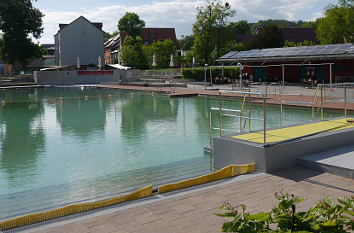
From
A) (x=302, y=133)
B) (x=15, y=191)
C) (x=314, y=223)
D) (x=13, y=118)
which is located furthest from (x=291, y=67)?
(x=314, y=223)

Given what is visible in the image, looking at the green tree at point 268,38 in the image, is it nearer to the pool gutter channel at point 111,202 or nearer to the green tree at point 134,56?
the green tree at point 134,56

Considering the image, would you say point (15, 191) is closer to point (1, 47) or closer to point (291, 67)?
point (291, 67)

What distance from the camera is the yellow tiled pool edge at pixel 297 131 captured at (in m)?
8.00

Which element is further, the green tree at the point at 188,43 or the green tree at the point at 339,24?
the green tree at the point at 188,43

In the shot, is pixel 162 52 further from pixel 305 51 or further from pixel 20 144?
pixel 20 144

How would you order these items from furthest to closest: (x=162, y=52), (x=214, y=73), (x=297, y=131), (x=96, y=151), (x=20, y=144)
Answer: (x=162, y=52)
(x=214, y=73)
(x=20, y=144)
(x=96, y=151)
(x=297, y=131)

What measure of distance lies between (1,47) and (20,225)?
65.9 metres

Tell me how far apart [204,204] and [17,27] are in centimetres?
6465

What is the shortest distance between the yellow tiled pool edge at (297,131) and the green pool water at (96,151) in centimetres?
142

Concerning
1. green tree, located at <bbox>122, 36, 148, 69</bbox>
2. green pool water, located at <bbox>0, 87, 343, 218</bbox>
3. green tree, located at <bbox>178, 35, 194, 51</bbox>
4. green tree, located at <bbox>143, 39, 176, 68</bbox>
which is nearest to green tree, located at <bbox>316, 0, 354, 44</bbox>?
green tree, located at <bbox>143, 39, 176, 68</bbox>

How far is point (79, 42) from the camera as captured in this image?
68312 mm

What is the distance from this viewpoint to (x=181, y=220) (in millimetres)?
5090

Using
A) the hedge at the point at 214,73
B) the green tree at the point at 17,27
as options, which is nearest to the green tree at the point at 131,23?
the green tree at the point at 17,27

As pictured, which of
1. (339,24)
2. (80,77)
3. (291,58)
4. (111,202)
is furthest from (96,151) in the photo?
(339,24)
